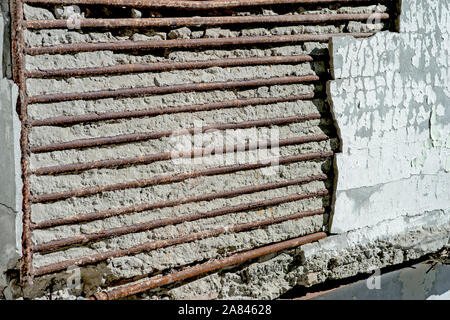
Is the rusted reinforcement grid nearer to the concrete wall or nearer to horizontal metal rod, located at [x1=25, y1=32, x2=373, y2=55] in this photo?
horizontal metal rod, located at [x1=25, y1=32, x2=373, y2=55]

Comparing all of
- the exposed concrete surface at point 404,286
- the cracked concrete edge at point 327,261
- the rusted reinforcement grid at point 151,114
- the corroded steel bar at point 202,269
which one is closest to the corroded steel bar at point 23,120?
the rusted reinforcement grid at point 151,114

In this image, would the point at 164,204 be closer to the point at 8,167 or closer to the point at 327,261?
the point at 8,167

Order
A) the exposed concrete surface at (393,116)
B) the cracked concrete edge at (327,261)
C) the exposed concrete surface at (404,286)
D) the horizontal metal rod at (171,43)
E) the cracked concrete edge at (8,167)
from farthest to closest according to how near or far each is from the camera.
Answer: the exposed concrete surface at (404,286)
the exposed concrete surface at (393,116)
the cracked concrete edge at (327,261)
the horizontal metal rod at (171,43)
the cracked concrete edge at (8,167)

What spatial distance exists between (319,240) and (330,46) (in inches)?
42.9

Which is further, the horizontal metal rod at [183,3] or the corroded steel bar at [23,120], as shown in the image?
the horizontal metal rod at [183,3]

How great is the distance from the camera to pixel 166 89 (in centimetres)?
213

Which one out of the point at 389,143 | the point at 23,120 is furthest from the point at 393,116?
the point at 23,120

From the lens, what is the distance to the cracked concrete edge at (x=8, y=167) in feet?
5.95

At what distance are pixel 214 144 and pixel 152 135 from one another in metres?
0.32

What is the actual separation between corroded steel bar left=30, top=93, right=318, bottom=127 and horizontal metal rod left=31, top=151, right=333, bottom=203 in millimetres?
298

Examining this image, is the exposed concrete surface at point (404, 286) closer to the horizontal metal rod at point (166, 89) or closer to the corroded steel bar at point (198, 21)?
the horizontal metal rod at point (166, 89)

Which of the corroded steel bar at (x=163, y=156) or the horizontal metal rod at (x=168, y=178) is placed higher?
the corroded steel bar at (x=163, y=156)

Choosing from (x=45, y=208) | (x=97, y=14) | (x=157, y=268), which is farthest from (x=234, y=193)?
(x=97, y=14)

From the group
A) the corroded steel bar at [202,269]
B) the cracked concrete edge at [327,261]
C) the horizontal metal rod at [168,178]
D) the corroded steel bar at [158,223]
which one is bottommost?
the cracked concrete edge at [327,261]
